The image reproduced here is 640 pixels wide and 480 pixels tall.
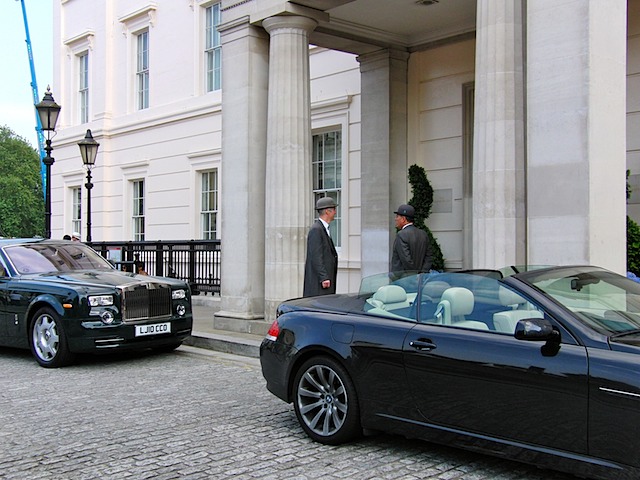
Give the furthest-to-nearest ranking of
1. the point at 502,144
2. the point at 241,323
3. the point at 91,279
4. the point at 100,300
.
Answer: the point at 241,323
the point at 91,279
the point at 100,300
the point at 502,144

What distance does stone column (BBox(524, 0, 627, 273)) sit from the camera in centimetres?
756

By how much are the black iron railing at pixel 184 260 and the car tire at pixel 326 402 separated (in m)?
10.6

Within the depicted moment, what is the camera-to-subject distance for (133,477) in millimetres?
4859

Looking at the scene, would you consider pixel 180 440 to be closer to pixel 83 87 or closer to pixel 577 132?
pixel 577 132

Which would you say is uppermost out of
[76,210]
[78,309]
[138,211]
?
[76,210]

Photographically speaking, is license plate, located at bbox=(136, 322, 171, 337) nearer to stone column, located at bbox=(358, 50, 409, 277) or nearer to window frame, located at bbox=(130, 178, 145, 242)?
stone column, located at bbox=(358, 50, 409, 277)

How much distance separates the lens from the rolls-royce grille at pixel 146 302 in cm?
939

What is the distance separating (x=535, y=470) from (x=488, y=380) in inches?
32.8

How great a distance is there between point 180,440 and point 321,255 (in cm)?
352

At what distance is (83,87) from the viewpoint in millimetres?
25391

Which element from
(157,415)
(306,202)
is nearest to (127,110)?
(306,202)

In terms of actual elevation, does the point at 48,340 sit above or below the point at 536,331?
below

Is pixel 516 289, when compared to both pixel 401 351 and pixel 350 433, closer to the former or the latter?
pixel 401 351

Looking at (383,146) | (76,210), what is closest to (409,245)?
(383,146)
